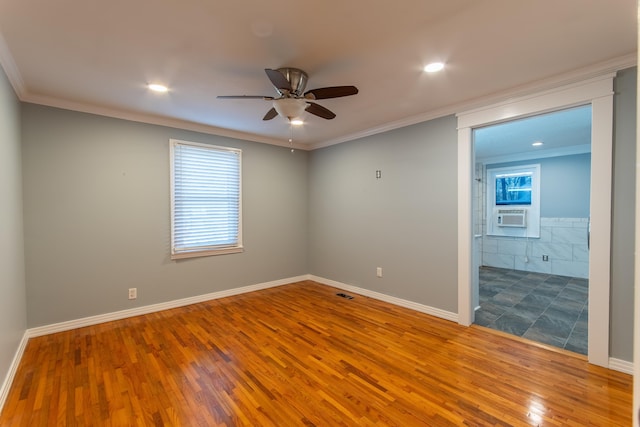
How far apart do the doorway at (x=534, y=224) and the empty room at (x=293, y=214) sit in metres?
0.11

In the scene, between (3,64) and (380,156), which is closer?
(3,64)

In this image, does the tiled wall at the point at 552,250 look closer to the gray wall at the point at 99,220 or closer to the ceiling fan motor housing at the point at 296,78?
the gray wall at the point at 99,220

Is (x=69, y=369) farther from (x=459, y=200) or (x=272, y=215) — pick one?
(x=459, y=200)

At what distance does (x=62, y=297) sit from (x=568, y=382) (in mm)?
4733

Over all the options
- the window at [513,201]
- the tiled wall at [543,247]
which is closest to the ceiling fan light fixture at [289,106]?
the tiled wall at [543,247]

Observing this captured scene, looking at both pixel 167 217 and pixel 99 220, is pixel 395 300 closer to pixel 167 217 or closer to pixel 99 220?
pixel 167 217

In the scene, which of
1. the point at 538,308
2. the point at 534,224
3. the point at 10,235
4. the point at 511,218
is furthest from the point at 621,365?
the point at 10,235

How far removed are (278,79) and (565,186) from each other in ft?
20.5

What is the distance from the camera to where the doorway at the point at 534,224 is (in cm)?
358

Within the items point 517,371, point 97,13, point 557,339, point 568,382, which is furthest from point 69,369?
point 557,339

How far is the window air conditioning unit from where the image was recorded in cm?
609

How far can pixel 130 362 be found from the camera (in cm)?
241

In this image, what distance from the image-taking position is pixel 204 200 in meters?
4.09

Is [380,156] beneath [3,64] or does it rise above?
beneath
